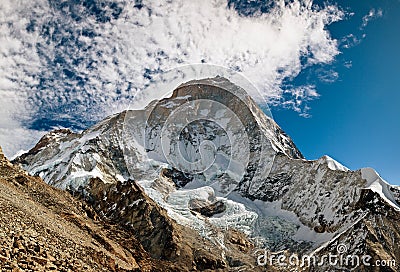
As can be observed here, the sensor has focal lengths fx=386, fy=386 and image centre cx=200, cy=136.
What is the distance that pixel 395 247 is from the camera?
71.4 meters

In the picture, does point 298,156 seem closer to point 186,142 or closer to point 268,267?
point 186,142

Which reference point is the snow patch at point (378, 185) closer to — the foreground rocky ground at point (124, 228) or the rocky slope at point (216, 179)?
the rocky slope at point (216, 179)

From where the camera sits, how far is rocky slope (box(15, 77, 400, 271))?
79.9 metres

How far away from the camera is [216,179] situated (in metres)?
135

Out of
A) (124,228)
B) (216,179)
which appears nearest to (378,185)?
(124,228)

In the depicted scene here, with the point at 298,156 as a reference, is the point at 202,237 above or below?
below

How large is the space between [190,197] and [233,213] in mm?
12912

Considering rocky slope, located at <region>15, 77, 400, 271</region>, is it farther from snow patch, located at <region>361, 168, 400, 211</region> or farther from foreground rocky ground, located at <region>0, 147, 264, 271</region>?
foreground rocky ground, located at <region>0, 147, 264, 271</region>

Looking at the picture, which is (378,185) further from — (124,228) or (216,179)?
(216,179)

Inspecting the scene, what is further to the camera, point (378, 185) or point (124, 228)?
point (378, 185)

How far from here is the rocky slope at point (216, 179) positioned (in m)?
79.9

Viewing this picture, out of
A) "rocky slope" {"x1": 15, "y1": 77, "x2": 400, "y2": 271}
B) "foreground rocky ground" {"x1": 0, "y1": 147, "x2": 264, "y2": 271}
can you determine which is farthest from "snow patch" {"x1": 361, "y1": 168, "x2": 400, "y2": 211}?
"foreground rocky ground" {"x1": 0, "y1": 147, "x2": 264, "y2": 271}

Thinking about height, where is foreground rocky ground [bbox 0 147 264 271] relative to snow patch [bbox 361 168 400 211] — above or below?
below

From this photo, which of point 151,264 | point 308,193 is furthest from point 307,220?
point 151,264
